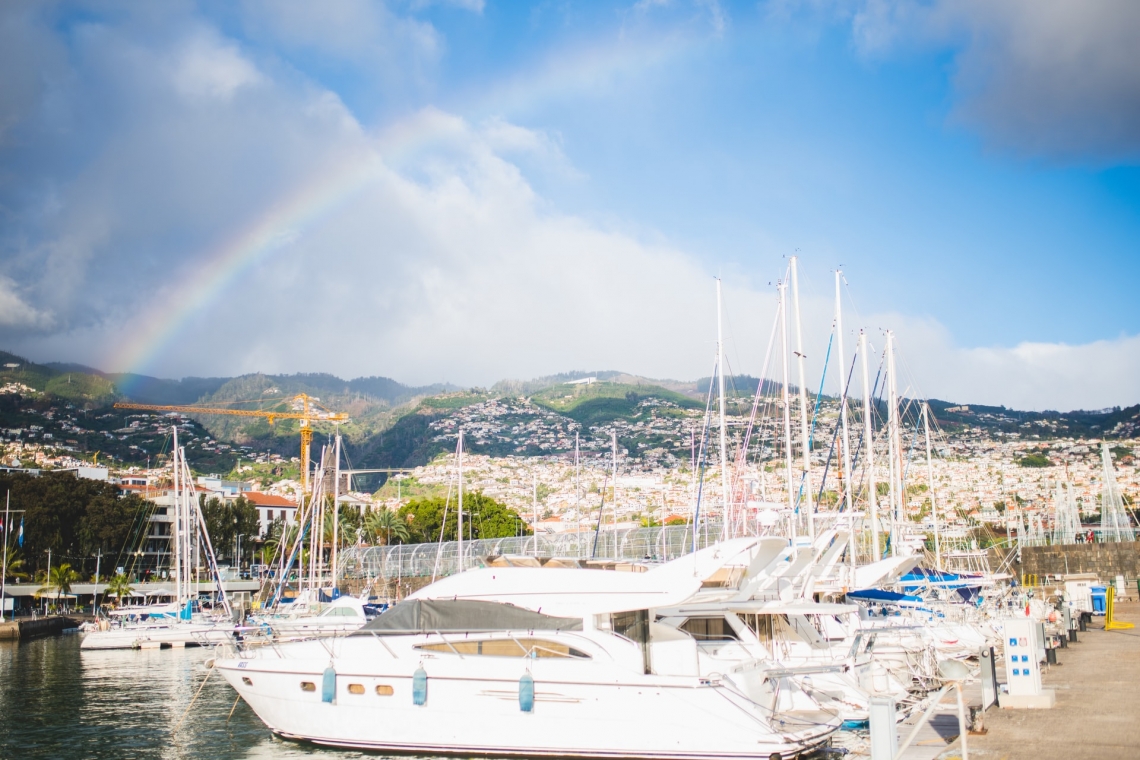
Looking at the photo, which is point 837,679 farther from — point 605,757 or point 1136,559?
point 1136,559

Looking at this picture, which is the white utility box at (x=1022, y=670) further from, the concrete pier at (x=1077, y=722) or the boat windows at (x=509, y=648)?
the boat windows at (x=509, y=648)

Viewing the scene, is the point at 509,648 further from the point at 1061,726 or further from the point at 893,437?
the point at 893,437

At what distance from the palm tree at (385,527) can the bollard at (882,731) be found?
82989 mm

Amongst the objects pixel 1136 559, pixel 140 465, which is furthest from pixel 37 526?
pixel 140 465

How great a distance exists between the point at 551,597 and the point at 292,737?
647cm

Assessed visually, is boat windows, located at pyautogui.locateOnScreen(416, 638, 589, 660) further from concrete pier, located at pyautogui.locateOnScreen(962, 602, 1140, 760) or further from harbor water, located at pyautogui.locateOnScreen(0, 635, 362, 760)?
concrete pier, located at pyautogui.locateOnScreen(962, 602, 1140, 760)

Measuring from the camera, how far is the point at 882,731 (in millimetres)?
11445

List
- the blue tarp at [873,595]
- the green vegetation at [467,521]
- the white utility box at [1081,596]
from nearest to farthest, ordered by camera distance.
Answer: the blue tarp at [873,595], the white utility box at [1081,596], the green vegetation at [467,521]

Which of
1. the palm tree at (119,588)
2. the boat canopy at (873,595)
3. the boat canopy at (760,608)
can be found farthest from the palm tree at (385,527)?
the boat canopy at (760,608)

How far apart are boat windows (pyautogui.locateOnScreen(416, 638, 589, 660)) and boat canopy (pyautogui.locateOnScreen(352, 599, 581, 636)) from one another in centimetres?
26

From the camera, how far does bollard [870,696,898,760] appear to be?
1145 cm

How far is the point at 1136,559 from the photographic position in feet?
216

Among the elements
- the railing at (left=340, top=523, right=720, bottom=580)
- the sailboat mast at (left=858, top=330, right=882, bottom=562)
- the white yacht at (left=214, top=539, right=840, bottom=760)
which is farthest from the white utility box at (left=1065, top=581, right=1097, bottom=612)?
the white yacht at (left=214, top=539, right=840, bottom=760)

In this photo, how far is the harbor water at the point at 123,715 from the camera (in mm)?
19078
